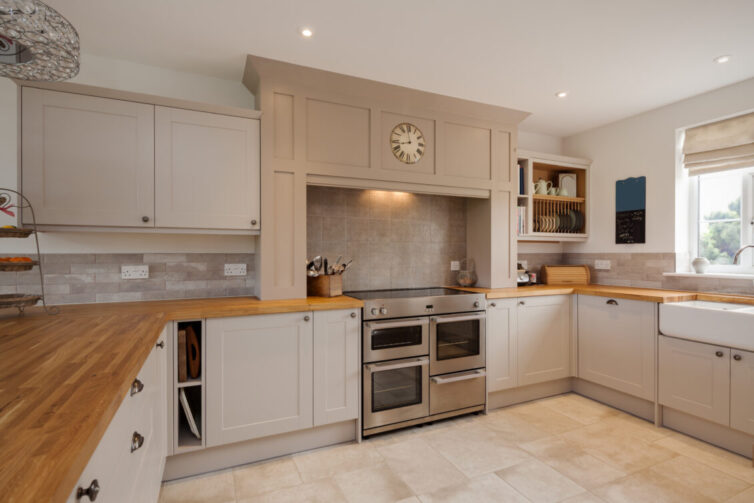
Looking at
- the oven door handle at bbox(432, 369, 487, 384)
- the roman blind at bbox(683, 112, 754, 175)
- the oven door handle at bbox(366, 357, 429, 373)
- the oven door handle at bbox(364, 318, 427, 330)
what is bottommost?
the oven door handle at bbox(432, 369, 487, 384)

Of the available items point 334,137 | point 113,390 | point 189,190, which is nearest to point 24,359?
point 113,390

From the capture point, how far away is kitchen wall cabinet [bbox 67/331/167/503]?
83cm

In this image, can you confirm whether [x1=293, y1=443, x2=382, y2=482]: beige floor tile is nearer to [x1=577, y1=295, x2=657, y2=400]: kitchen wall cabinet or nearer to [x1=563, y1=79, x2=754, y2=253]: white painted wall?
[x1=577, y1=295, x2=657, y2=400]: kitchen wall cabinet

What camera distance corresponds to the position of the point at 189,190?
224 cm

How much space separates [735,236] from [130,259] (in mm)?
4418

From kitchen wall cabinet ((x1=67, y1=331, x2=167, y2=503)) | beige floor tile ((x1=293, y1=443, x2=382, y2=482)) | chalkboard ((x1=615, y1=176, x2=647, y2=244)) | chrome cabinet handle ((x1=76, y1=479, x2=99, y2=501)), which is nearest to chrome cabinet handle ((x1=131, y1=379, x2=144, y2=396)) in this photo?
kitchen wall cabinet ((x1=67, y1=331, x2=167, y2=503))

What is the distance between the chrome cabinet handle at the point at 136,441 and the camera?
1.18 metres

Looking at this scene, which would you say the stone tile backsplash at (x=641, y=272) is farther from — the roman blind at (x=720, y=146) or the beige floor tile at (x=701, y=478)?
the beige floor tile at (x=701, y=478)

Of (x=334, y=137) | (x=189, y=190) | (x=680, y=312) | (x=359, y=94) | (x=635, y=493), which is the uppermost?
(x=359, y=94)

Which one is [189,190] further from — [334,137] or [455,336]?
[455,336]

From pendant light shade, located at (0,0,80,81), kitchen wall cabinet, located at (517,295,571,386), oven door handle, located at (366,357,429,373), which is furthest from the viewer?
kitchen wall cabinet, located at (517,295,571,386)

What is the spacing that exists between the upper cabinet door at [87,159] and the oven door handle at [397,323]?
1.47 m

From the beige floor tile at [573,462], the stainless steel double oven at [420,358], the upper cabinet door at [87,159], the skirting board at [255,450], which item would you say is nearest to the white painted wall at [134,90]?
the upper cabinet door at [87,159]

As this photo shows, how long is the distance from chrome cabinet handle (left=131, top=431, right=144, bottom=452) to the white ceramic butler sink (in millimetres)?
3079
